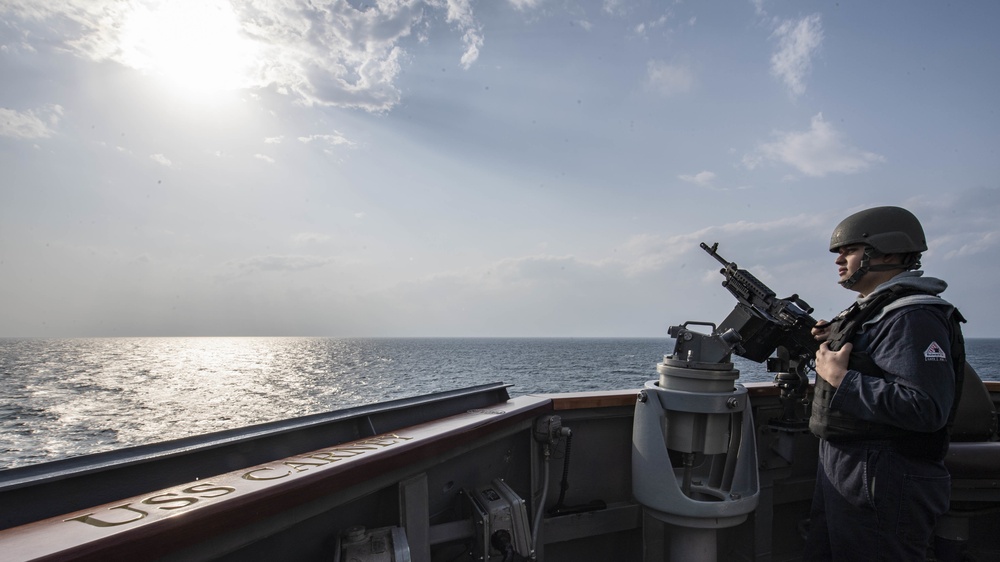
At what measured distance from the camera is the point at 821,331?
212cm

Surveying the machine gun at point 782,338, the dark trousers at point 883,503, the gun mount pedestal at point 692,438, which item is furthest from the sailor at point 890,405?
the machine gun at point 782,338

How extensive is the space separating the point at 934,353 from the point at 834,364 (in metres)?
0.28

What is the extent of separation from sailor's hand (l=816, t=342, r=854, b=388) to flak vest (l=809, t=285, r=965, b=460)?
0.06 meters

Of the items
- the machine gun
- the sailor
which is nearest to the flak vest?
the sailor

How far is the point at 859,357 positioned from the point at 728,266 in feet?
7.81

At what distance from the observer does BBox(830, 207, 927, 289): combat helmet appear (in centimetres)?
191

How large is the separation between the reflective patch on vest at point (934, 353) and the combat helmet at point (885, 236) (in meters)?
0.44

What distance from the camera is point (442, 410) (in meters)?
2.50

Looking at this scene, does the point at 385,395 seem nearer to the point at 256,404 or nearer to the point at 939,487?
the point at 256,404

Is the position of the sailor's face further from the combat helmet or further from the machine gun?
the machine gun

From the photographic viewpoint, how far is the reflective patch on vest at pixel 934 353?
62.9 inches

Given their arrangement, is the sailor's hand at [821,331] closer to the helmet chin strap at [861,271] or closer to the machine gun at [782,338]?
the helmet chin strap at [861,271]

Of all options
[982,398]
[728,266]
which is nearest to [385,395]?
[728,266]

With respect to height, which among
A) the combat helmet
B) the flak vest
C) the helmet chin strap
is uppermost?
the combat helmet
